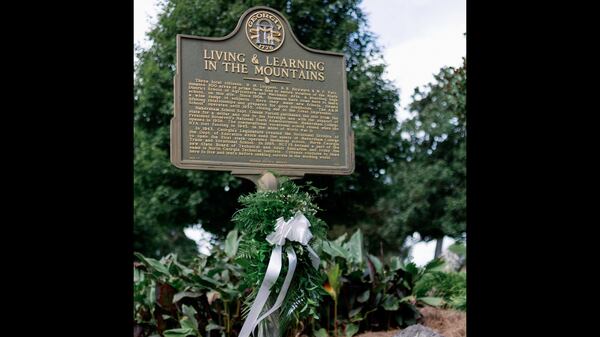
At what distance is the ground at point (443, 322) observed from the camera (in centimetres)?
834

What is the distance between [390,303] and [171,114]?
9392 millimetres

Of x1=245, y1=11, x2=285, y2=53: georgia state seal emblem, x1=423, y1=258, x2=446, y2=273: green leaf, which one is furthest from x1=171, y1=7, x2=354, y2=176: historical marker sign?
x1=423, y1=258, x2=446, y2=273: green leaf

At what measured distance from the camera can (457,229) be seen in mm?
20078

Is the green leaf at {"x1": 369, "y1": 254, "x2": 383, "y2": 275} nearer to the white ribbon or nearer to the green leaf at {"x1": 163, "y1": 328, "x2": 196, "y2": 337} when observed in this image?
the green leaf at {"x1": 163, "y1": 328, "x2": 196, "y2": 337}

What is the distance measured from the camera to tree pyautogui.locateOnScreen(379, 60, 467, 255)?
A: 20.4 meters

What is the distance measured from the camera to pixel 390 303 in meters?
8.64

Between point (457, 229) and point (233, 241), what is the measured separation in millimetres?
11442

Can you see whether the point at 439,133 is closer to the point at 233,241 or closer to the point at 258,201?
the point at 233,241

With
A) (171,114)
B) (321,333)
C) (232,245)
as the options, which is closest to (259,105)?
(321,333)

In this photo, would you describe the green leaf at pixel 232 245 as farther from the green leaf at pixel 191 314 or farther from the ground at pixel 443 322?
the ground at pixel 443 322

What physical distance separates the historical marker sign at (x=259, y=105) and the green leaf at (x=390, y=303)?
6.10 feet

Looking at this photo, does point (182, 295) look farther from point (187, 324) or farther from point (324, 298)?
point (324, 298)
